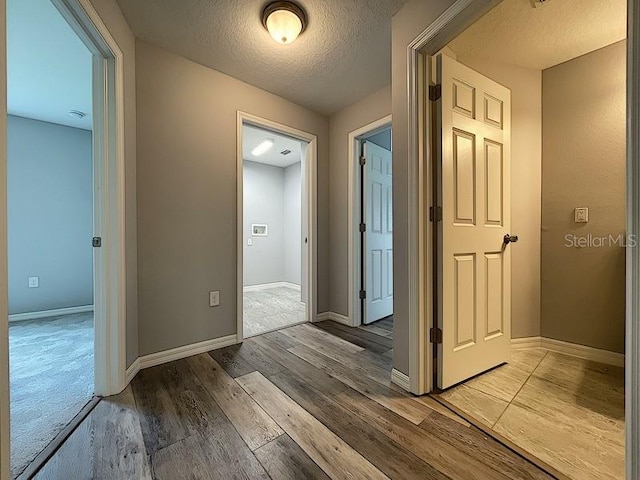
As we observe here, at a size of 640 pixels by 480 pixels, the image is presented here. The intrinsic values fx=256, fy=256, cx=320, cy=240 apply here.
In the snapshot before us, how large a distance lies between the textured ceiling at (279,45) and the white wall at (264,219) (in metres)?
2.67

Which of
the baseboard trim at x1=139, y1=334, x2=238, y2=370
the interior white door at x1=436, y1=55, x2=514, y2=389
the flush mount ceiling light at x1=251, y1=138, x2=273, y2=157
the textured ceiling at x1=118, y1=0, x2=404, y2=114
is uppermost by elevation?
the flush mount ceiling light at x1=251, y1=138, x2=273, y2=157

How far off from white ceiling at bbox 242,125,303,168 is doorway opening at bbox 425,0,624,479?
2.17 metres

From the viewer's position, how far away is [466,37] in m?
1.76

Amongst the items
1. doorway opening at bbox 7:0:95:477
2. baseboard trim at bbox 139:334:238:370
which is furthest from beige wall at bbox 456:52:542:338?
doorway opening at bbox 7:0:95:477

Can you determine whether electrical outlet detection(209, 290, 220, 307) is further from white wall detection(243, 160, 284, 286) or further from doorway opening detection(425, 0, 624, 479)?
white wall detection(243, 160, 284, 286)

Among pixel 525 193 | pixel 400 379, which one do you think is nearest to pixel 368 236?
pixel 525 193

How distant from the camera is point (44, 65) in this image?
2.15 meters

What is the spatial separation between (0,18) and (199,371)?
183 centimetres

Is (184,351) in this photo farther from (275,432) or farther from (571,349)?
(571,349)

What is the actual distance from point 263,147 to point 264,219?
1.47 metres

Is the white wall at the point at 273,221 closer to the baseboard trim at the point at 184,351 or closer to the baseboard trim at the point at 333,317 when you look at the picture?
the baseboard trim at the point at 333,317

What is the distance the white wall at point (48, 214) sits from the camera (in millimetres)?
2986

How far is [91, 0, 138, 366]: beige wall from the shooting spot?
1.58m

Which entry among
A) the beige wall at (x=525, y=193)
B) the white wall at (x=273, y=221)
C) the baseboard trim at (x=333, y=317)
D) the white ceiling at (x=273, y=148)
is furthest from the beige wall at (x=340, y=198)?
the white wall at (x=273, y=221)
